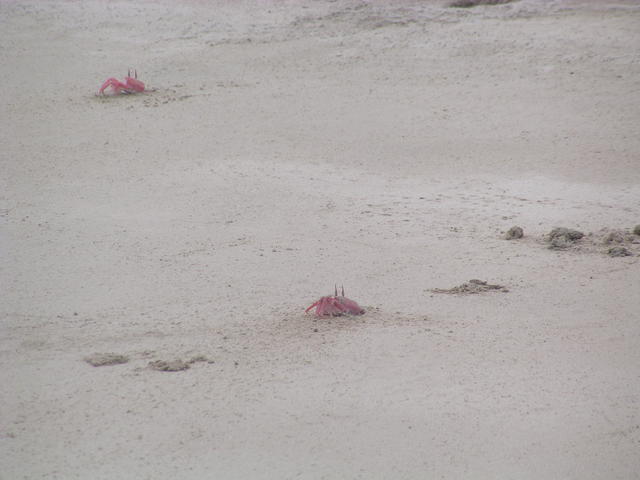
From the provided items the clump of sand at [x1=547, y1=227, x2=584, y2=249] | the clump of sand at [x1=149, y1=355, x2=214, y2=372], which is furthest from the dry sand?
the clump of sand at [x1=547, y1=227, x2=584, y2=249]

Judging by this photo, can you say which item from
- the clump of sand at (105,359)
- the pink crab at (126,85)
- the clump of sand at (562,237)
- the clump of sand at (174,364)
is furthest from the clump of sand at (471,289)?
the pink crab at (126,85)

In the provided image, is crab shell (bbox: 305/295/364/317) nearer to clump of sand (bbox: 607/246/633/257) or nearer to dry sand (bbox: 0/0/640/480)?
dry sand (bbox: 0/0/640/480)

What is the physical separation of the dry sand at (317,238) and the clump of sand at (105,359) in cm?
6

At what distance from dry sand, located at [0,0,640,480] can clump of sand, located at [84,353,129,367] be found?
0.06 metres

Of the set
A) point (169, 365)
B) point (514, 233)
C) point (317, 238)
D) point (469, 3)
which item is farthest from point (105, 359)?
point (469, 3)

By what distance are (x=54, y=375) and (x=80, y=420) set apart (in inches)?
15.7

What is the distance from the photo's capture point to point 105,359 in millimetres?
3615

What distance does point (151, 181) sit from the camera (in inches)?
247

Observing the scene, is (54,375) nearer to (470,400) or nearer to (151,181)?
(470,400)

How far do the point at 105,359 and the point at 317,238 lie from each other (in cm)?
199

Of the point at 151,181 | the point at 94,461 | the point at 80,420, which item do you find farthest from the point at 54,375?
the point at 151,181

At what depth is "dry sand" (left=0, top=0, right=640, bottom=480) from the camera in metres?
3.12

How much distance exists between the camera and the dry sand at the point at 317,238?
3.12 m

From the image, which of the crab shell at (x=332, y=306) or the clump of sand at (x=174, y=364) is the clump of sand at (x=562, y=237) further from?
the clump of sand at (x=174, y=364)
